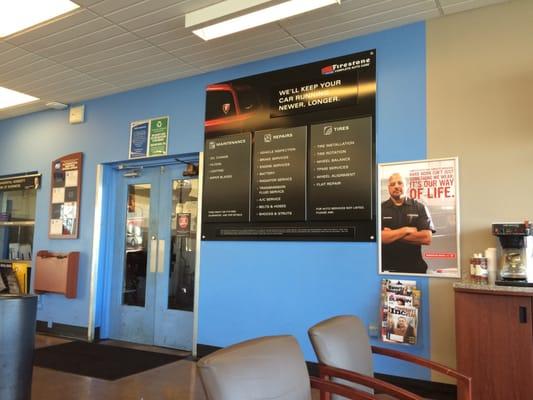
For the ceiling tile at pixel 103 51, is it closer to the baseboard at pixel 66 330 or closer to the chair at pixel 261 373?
the baseboard at pixel 66 330

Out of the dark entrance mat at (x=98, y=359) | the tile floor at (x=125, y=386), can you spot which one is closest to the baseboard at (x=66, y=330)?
the dark entrance mat at (x=98, y=359)

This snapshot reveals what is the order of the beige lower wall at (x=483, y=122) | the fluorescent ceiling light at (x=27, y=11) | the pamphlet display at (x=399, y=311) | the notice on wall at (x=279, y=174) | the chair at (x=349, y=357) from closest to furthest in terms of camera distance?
the chair at (x=349, y=357) → the beige lower wall at (x=483, y=122) → the pamphlet display at (x=399, y=311) → the fluorescent ceiling light at (x=27, y=11) → the notice on wall at (x=279, y=174)

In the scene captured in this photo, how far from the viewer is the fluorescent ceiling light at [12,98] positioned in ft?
17.6

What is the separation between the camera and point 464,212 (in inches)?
123

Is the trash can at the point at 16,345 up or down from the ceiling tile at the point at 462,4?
down

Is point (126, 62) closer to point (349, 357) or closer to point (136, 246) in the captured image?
point (136, 246)

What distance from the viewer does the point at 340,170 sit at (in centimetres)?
360

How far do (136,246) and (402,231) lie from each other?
3.09 meters

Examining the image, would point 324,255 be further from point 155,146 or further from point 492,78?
point 155,146

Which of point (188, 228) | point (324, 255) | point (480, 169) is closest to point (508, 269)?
point (480, 169)

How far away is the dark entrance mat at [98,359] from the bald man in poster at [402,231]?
91.4 inches

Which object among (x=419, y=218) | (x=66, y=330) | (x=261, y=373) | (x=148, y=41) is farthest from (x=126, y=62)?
(x=261, y=373)

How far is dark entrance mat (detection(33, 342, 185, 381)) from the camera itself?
12.5 feet

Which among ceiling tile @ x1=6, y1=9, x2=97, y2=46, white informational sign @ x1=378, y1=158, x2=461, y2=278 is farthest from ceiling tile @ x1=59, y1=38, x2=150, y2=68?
white informational sign @ x1=378, y1=158, x2=461, y2=278
